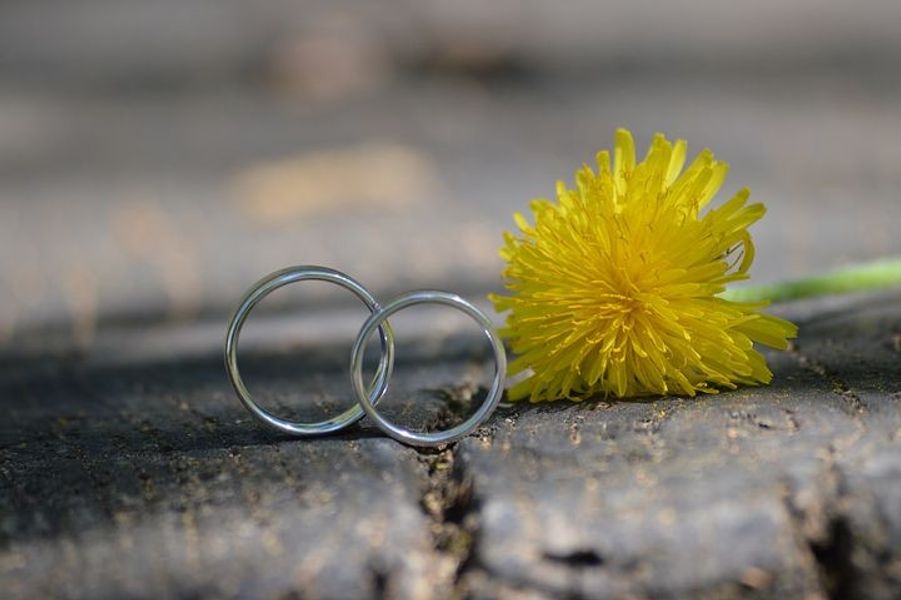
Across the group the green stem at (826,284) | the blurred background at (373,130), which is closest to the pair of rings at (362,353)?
the green stem at (826,284)

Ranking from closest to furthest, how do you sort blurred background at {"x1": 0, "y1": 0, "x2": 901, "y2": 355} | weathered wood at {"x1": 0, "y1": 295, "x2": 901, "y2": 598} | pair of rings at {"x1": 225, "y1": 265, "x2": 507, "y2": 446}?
1. weathered wood at {"x1": 0, "y1": 295, "x2": 901, "y2": 598}
2. pair of rings at {"x1": 225, "y1": 265, "x2": 507, "y2": 446}
3. blurred background at {"x1": 0, "y1": 0, "x2": 901, "y2": 355}

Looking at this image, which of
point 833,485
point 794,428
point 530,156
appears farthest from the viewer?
point 530,156

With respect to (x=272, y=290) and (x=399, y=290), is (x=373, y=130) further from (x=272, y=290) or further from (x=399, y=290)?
(x=272, y=290)

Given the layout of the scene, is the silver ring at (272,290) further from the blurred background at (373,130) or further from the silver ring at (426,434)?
the blurred background at (373,130)

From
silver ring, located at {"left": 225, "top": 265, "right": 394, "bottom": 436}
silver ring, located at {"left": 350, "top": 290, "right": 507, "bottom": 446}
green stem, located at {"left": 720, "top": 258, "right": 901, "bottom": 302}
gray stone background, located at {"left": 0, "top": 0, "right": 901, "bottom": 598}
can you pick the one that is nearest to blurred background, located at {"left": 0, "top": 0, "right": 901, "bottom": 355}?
gray stone background, located at {"left": 0, "top": 0, "right": 901, "bottom": 598}

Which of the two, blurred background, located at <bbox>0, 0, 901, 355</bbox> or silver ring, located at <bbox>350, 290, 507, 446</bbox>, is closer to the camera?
→ silver ring, located at <bbox>350, 290, 507, 446</bbox>

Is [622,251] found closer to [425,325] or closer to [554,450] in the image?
[554,450]

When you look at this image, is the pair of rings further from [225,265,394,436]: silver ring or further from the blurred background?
the blurred background

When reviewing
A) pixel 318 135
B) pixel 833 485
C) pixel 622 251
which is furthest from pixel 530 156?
pixel 833 485
